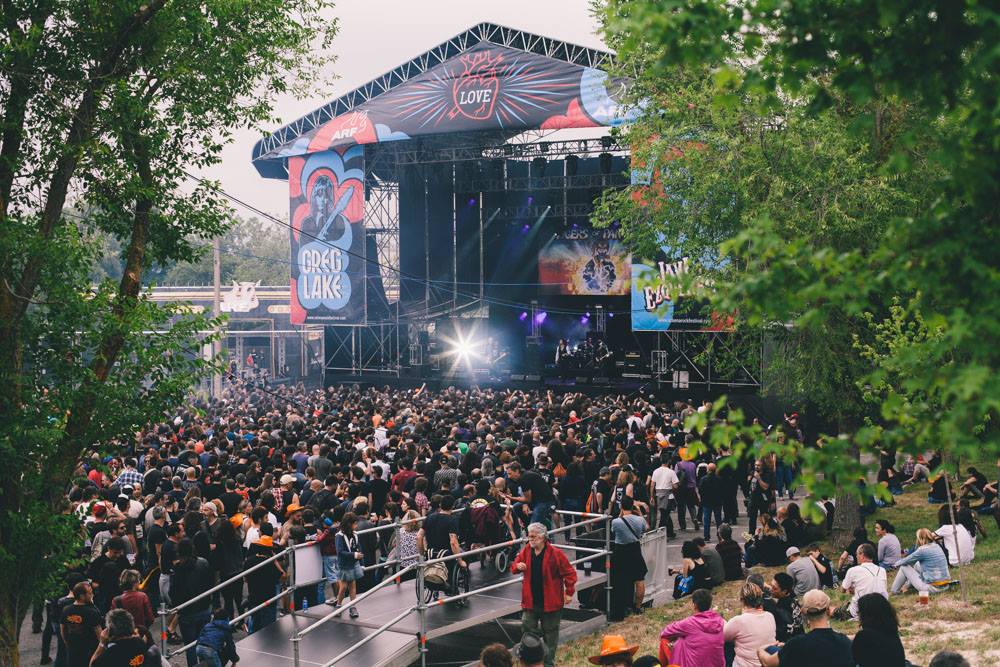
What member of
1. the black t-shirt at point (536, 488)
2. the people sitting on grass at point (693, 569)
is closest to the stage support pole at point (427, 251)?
the black t-shirt at point (536, 488)

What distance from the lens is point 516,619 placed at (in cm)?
1158

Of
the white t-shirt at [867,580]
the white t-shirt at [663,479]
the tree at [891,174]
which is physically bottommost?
the white t-shirt at [867,580]

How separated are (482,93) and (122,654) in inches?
1062

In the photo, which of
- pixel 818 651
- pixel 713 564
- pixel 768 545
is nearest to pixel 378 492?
pixel 713 564

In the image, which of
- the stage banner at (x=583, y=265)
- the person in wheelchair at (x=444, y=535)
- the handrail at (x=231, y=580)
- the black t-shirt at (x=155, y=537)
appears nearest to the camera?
the handrail at (x=231, y=580)

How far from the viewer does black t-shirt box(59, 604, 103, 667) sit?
27.6 ft

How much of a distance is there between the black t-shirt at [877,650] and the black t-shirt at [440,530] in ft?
18.5

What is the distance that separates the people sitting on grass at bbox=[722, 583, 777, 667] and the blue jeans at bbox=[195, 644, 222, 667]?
4642 millimetres

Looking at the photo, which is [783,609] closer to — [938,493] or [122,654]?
[122,654]

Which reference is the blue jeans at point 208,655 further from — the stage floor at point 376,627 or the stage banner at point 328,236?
the stage banner at point 328,236

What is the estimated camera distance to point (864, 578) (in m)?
10.1

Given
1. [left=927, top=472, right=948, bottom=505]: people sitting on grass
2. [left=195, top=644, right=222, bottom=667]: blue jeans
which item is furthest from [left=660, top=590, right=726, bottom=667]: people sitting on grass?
[left=927, top=472, right=948, bottom=505]: people sitting on grass

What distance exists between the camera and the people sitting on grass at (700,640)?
745 cm

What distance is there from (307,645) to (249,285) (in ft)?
153
